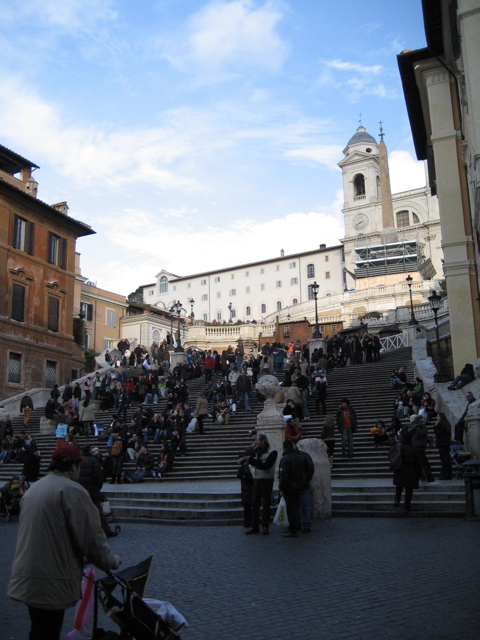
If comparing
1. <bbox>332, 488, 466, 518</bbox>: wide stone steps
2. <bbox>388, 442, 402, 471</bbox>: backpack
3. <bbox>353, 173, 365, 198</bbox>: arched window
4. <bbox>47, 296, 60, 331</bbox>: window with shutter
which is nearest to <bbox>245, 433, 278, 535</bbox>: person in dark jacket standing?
→ <bbox>332, 488, 466, 518</bbox>: wide stone steps

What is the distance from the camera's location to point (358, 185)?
96.3 m

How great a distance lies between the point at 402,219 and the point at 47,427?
75.7 metres

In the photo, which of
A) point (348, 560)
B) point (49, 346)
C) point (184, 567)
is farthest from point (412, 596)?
point (49, 346)

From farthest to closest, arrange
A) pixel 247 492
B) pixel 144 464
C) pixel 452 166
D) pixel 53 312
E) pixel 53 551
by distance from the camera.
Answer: pixel 53 312, pixel 452 166, pixel 144 464, pixel 247 492, pixel 53 551

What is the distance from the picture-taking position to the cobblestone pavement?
5.30 meters

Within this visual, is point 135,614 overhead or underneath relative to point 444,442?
underneath

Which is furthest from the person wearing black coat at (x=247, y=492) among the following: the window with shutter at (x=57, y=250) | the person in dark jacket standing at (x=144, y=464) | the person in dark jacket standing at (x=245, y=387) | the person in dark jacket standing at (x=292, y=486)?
the window with shutter at (x=57, y=250)

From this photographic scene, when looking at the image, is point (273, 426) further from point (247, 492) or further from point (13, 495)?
point (13, 495)

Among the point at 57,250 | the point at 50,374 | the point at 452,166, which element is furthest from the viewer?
the point at 57,250

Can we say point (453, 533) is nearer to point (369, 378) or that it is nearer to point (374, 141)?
point (369, 378)

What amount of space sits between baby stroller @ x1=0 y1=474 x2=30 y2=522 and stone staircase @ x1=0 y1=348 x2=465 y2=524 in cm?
192

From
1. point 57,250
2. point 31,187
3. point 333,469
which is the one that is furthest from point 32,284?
point 333,469

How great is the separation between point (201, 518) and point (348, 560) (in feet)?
15.7

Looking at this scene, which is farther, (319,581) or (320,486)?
(320,486)
